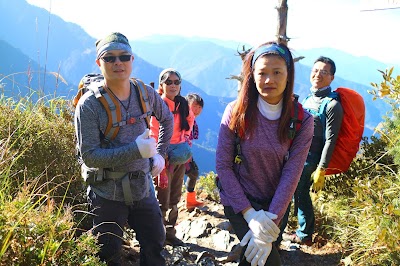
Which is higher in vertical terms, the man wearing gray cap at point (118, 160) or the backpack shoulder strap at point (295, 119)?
the backpack shoulder strap at point (295, 119)

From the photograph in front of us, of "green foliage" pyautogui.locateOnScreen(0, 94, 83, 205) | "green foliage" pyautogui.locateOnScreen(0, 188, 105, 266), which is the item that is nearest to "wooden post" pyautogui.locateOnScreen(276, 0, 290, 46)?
"green foliage" pyautogui.locateOnScreen(0, 94, 83, 205)

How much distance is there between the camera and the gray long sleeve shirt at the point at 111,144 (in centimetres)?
253

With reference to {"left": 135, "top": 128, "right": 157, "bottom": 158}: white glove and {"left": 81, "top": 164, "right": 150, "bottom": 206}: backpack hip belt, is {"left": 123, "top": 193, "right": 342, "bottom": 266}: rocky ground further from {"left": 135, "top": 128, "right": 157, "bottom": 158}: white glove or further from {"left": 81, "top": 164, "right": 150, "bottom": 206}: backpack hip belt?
{"left": 135, "top": 128, "right": 157, "bottom": 158}: white glove

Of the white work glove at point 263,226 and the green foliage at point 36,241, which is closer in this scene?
the green foliage at point 36,241

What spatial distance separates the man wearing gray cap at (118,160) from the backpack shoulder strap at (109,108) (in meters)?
0.03

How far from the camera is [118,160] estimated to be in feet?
8.33

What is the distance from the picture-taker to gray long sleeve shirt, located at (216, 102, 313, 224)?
2.45m

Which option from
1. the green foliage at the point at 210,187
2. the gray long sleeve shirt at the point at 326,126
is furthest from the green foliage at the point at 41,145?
the green foliage at the point at 210,187

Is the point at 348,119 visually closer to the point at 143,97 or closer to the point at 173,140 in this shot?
the point at 173,140

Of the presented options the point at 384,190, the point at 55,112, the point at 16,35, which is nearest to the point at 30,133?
the point at 55,112

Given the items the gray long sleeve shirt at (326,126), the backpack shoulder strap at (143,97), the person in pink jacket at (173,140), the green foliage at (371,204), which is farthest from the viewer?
the person in pink jacket at (173,140)

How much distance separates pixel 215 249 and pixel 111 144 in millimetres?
2886

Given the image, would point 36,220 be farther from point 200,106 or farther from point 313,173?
point 200,106

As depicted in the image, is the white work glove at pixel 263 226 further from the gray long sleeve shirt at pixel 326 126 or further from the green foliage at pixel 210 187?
the green foliage at pixel 210 187
